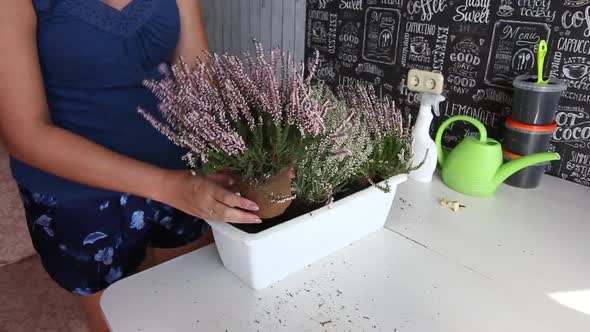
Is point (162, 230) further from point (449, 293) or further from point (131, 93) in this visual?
point (449, 293)

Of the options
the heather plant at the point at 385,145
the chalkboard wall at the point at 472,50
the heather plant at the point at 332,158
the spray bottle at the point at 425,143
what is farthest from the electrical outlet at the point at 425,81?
the heather plant at the point at 332,158

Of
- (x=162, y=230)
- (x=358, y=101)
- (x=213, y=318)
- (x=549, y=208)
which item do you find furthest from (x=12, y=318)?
(x=549, y=208)

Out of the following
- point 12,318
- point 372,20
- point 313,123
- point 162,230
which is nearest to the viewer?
point 313,123

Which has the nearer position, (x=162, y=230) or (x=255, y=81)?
(x=255, y=81)

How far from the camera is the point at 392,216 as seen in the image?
3.12 feet

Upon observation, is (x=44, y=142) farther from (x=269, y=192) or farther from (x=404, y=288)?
(x=404, y=288)

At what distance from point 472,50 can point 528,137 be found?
0.30m

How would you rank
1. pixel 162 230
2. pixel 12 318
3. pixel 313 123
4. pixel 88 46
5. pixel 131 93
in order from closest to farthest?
pixel 313 123 < pixel 88 46 < pixel 131 93 < pixel 162 230 < pixel 12 318

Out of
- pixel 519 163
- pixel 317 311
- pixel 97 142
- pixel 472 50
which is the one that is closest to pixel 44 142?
pixel 97 142

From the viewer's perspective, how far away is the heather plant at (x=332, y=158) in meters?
0.68

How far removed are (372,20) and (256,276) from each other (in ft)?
3.35

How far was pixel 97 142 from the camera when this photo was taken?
0.89 metres

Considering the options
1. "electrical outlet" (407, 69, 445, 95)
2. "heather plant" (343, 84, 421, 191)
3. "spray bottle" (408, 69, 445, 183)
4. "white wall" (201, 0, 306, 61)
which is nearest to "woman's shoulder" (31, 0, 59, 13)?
"heather plant" (343, 84, 421, 191)

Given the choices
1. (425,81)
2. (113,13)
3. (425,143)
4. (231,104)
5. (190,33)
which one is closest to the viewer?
(231,104)
